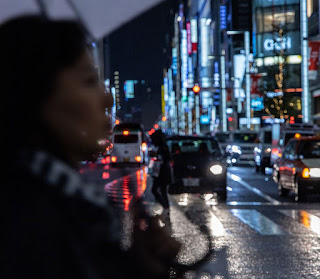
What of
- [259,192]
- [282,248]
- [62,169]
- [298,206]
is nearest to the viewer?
[62,169]

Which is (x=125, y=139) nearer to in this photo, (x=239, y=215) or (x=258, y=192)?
(x=258, y=192)


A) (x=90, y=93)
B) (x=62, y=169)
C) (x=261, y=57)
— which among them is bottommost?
(x=62, y=169)

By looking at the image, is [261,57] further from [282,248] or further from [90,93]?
[90,93]

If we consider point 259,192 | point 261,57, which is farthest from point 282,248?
point 261,57

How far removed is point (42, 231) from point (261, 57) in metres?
69.8

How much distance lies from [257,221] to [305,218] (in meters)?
1.10

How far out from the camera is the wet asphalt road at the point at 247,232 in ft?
28.1

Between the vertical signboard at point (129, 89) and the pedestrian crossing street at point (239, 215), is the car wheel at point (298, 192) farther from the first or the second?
the vertical signboard at point (129, 89)

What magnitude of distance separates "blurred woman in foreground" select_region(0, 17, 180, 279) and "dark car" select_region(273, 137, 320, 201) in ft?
54.2

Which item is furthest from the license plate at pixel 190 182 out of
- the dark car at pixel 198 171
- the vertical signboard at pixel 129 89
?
the vertical signboard at pixel 129 89

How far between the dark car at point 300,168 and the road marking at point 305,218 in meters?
2.24

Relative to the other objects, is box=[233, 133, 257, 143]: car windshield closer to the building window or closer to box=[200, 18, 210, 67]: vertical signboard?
the building window

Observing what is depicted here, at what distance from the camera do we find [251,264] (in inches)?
354

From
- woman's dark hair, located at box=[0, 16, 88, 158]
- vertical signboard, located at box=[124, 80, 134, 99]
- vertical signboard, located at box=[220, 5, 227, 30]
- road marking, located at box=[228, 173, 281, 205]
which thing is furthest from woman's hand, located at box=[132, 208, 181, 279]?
vertical signboard, located at box=[124, 80, 134, 99]
